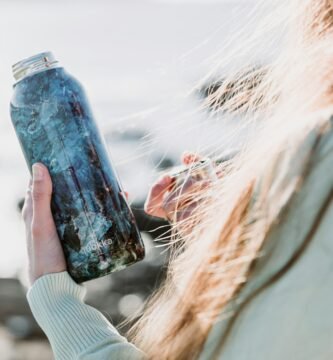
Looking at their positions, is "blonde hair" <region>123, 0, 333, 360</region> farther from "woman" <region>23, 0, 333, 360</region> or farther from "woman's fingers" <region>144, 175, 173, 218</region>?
"woman's fingers" <region>144, 175, 173, 218</region>

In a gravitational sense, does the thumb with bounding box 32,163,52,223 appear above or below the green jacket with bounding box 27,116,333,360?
above

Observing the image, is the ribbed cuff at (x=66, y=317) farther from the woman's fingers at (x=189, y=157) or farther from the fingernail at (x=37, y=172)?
the woman's fingers at (x=189, y=157)

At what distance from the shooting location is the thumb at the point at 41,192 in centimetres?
171

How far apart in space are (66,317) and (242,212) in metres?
0.49

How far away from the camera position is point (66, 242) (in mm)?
1741

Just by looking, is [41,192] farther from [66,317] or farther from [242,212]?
[242,212]

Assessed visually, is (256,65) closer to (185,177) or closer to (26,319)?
(185,177)

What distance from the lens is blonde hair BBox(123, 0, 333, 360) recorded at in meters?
1.30

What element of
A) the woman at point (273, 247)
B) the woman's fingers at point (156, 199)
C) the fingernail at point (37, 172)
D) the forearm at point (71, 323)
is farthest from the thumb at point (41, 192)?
the woman's fingers at point (156, 199)

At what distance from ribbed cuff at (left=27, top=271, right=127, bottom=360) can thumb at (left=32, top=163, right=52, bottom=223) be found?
11 centimetres

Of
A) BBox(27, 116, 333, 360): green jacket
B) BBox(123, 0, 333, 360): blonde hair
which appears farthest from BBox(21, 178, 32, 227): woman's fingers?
BBox(27, 116, 333, 360): green jacket

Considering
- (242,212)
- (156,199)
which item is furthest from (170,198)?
(242,212)

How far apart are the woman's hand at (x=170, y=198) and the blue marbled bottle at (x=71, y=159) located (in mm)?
280

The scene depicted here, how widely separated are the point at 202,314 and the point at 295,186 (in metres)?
0.23
